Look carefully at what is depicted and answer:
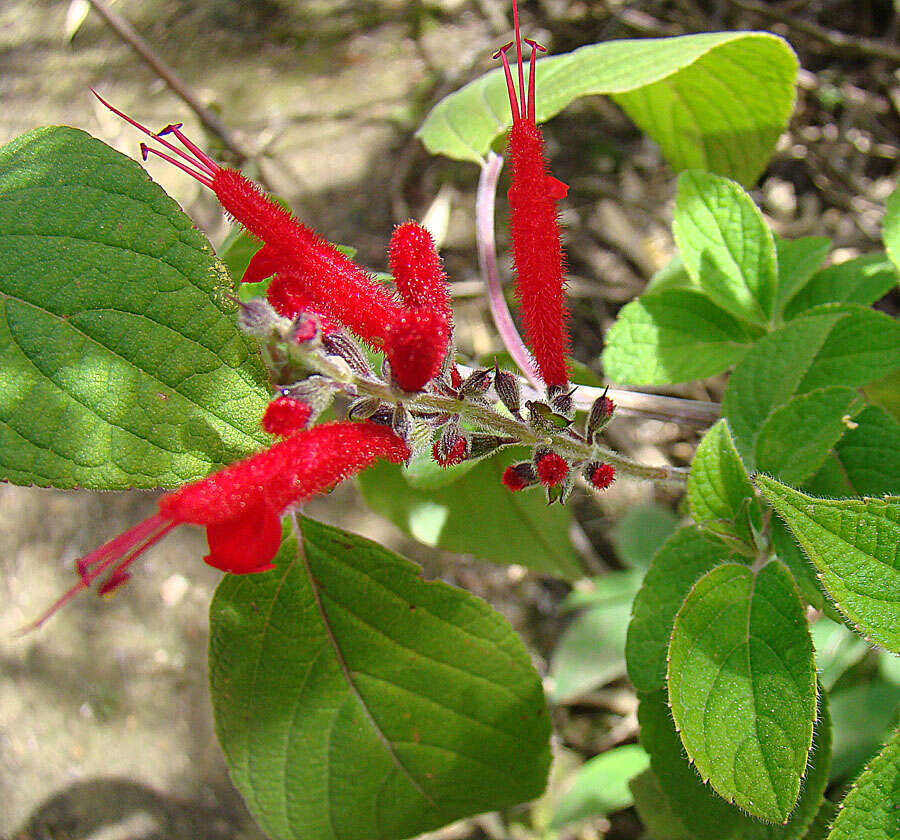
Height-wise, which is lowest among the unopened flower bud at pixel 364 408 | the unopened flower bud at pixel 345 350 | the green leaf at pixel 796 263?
the green leaf at pixel 796 263

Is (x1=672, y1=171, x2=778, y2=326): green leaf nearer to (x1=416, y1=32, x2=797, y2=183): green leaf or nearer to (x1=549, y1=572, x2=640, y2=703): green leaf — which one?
(x1=416, y1=32, x2=797, y2=183): green leaf

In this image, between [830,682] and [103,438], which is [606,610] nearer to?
[830,682]

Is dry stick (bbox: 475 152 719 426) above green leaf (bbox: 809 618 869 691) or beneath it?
above

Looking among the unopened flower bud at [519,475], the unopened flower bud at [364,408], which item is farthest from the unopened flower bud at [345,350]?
the unopened flower bud at [519,475]

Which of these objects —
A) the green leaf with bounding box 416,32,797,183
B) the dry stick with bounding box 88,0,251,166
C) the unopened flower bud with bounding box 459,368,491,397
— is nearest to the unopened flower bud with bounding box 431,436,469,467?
the unopened flower bud with bounding box 459,368,491,397

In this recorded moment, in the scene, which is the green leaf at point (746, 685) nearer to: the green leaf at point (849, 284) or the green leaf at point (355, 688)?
the green leaf at point (355, 688)
